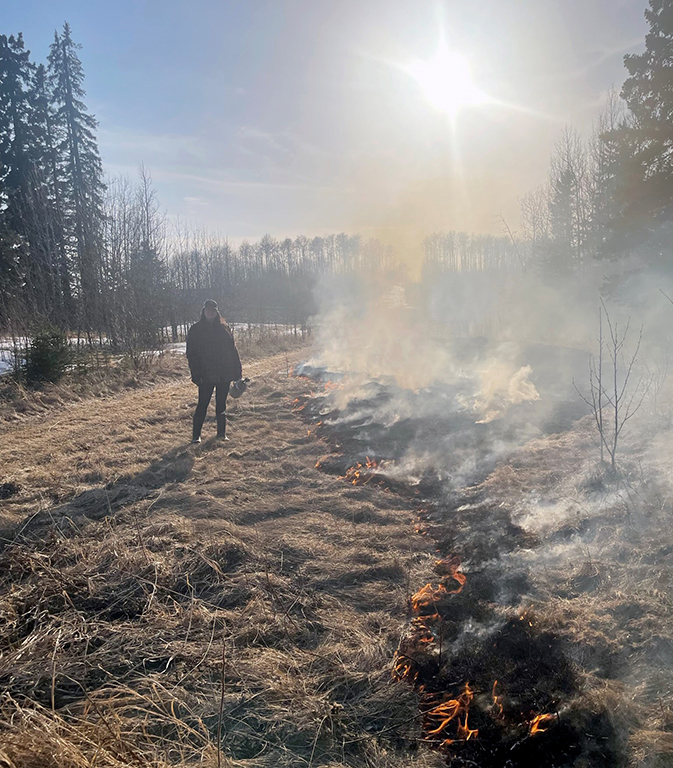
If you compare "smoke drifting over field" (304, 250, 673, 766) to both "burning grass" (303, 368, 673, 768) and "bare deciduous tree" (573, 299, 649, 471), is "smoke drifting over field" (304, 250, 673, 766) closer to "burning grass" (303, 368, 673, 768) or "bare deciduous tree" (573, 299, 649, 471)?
"burning grass" (303, 368, 673, 768)

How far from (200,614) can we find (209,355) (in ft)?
13.8

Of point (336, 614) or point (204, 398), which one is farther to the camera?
point (204, 398)

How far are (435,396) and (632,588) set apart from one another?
238 inches

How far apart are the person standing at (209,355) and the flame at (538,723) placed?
5376 millimetres

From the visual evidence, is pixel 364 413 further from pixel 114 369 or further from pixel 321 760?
pixel 114 369

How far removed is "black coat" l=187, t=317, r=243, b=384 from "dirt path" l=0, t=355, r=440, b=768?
1.35 m

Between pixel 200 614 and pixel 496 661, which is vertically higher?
pixel 200 614

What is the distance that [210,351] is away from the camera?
663 cm

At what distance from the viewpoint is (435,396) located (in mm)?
9164

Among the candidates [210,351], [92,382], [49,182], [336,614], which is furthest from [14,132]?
Result: [336,614]

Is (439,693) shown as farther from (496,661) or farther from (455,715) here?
(496,661)

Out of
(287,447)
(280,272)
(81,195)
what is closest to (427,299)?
(280,272)

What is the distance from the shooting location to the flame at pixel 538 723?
233 cm

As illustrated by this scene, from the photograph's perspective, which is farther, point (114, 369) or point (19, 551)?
point (114, 369)
